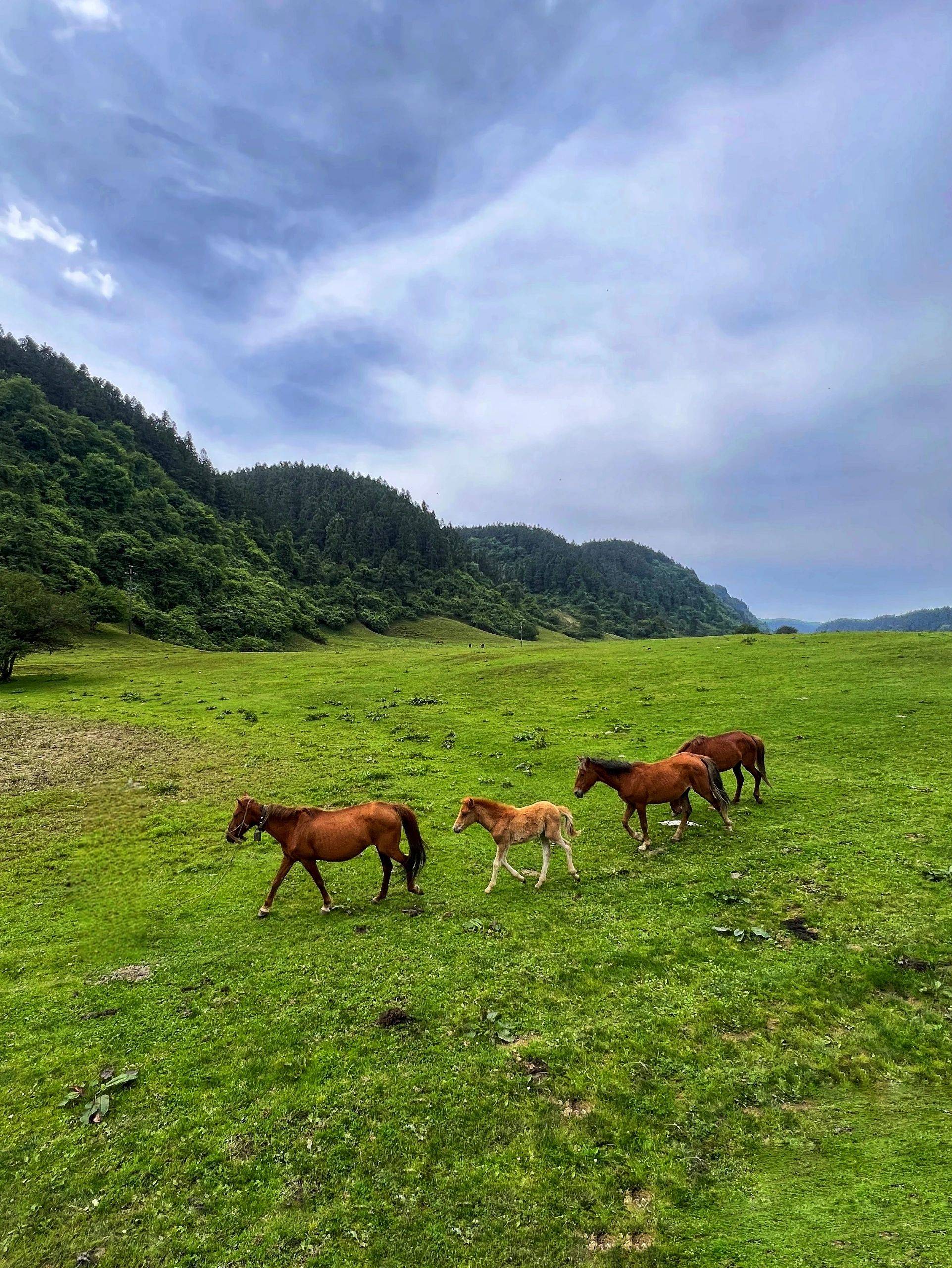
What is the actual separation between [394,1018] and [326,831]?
4318 millimetres

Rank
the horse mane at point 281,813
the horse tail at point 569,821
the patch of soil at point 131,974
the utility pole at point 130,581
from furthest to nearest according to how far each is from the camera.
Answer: the utility pole at point 130,581 < the horse tail at point 569,821 < the horse mane at point 281,813 < the patch of soil at point 131,974

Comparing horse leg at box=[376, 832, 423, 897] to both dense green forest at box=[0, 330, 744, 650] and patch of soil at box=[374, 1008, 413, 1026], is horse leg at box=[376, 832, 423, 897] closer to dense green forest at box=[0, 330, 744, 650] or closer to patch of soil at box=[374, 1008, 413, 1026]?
patch of soil at box=[374, 1008, 413, 1026]

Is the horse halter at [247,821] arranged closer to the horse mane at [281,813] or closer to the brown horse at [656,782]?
the horse mane at [281,813]

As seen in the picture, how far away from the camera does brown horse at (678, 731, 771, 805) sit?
15.8m

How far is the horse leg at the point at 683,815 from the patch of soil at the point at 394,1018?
8709mm

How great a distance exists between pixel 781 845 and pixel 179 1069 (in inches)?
523

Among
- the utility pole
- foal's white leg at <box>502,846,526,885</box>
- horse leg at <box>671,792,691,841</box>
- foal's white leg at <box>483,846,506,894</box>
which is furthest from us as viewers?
the utility pole

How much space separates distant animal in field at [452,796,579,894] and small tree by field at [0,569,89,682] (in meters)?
52.2

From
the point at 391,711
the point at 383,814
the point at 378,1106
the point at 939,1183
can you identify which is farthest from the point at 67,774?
the point at 939,1183

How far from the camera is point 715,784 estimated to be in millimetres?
14234

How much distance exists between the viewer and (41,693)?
137ft

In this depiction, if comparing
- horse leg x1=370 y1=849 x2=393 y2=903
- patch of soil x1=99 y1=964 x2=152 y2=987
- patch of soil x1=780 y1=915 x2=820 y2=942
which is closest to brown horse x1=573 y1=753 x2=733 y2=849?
patch of soil x1=780 y1=915 x2=820 y2=942

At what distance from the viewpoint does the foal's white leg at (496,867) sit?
12.0m

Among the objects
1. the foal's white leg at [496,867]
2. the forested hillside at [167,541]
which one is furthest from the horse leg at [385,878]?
the forested hillside at [167,541]
